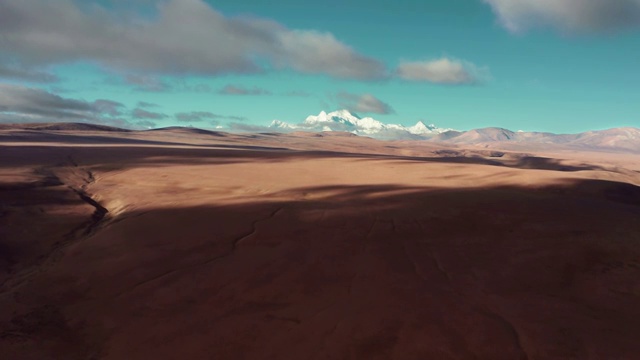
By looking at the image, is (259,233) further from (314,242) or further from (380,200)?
(380,200)

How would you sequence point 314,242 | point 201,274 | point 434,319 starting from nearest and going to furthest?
1. point 434,319
2. point 201,274
3. point 314,242

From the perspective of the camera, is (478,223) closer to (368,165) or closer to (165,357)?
(165,357)

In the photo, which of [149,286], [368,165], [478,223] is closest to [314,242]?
[149,286]

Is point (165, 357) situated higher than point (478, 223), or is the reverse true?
point (478, 223)

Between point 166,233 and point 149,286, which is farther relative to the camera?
point 166,233

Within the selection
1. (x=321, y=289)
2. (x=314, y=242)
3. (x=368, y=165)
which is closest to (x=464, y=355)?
(x=321, y=289)

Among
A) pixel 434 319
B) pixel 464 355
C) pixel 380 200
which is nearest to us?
pixel 464 355
